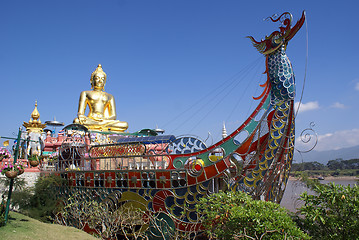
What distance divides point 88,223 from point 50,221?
2.16m

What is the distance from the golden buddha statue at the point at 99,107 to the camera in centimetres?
1816

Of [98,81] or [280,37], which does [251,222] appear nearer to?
[280,37]

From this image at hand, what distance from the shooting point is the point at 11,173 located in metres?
7.99

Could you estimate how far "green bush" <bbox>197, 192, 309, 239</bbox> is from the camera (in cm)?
465

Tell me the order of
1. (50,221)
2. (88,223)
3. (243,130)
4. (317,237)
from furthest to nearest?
(50,221)
(88,223)
(243,130)
(317,237)

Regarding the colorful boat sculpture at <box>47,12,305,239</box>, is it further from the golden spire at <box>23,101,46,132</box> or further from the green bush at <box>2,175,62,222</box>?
the golden spire at <box>23,101,46,132</box>

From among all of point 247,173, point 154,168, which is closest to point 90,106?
point 154,168

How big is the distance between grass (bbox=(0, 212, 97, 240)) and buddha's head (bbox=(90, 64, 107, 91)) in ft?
41.9

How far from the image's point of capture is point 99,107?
19812mm

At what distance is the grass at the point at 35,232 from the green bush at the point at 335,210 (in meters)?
5.29

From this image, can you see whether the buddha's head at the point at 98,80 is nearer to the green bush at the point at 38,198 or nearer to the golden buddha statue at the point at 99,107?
the golden buddha statue at the point at 99,107

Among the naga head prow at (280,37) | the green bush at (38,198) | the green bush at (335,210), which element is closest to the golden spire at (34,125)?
the green bush at (38,198)

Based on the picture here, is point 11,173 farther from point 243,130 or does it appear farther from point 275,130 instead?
point 275,130

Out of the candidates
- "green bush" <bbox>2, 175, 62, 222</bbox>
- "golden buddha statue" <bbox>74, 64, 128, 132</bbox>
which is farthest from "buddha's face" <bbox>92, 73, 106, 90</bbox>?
"green bush" <bbox>2, 175, 62, 222</bbox>
